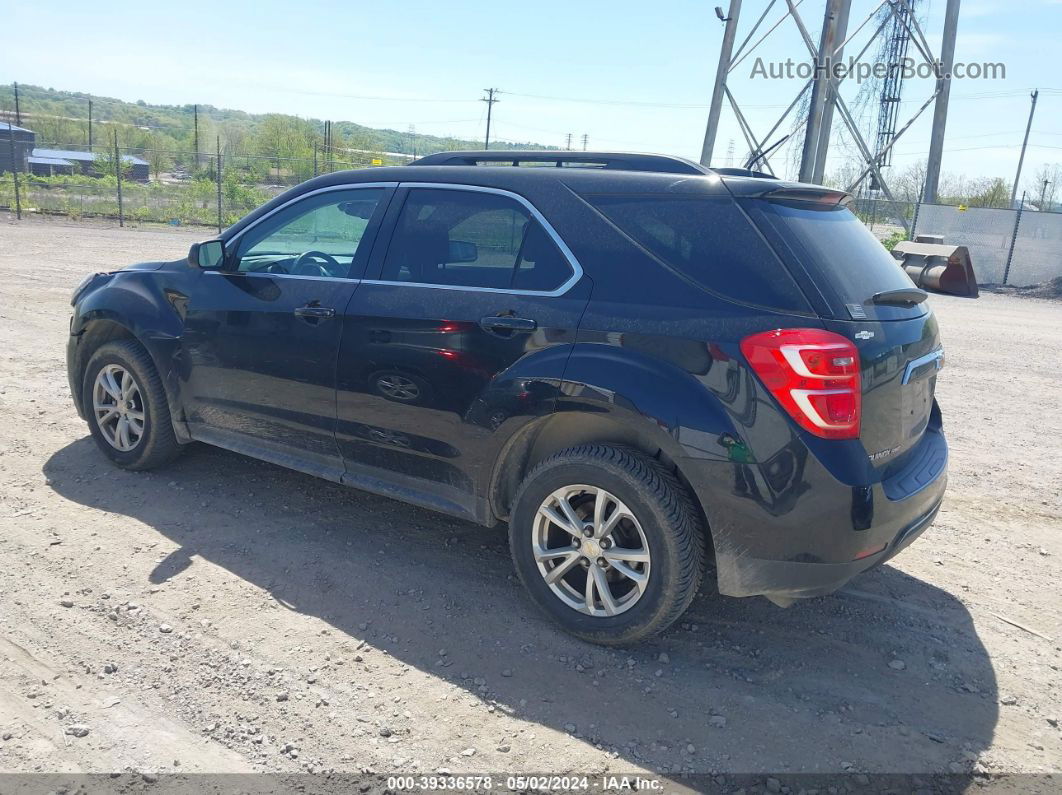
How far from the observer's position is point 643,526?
335cm

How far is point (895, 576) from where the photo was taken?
430cm

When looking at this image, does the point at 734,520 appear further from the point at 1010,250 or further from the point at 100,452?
the point at 1010,250

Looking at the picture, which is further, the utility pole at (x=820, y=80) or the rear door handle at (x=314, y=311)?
the utility pole at (x=820, y=80)

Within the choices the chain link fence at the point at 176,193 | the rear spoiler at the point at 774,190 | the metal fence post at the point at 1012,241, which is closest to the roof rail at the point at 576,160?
the rear spoiler at the point at 774,190

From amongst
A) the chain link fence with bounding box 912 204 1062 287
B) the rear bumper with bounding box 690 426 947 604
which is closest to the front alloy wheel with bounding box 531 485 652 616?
the rear bumper with bounding box 690 426 947 604

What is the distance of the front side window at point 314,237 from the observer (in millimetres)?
4371

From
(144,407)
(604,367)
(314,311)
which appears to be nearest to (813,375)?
(604,367)

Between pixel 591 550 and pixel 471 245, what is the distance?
1.50 m

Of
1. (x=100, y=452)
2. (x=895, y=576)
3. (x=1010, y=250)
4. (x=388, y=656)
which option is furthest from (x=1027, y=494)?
(x=1010, y=250)

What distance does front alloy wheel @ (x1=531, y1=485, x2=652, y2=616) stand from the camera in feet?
11.3

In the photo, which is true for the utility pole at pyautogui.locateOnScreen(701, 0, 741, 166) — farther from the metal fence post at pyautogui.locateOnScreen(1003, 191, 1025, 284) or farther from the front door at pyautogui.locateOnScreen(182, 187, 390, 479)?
the front door at pyautogui.locateOnScreen(182, 187, 390, 479)

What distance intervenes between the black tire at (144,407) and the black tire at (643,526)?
2.55m

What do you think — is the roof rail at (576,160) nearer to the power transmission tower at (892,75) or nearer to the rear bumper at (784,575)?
the rear bumper at (784,575)

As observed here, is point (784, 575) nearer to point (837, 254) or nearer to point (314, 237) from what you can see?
point (837, 254)
